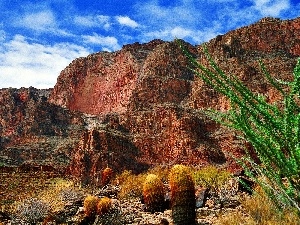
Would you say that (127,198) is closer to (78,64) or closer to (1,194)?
(1,194)

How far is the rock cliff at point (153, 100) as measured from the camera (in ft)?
149

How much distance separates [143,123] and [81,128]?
60.1 feet

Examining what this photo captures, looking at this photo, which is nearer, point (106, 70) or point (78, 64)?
point (106, 70)

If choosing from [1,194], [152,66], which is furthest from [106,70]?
[1,194]

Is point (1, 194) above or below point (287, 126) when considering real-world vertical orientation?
below

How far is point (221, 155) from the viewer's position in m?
44.4

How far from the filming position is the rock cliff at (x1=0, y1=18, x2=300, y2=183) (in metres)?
45.5

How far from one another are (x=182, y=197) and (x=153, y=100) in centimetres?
5810

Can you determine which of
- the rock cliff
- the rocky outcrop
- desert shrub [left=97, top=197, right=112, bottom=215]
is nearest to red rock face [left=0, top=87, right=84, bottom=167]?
the rock cliff

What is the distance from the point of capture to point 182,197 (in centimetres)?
952

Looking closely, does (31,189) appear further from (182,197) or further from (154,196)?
(182,197)

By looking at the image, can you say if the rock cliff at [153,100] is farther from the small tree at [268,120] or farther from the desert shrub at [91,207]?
the small tree at [268,120]

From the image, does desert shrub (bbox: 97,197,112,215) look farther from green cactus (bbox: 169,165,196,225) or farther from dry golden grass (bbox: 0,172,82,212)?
dry golden grass (bbox: 0,172,82,212)

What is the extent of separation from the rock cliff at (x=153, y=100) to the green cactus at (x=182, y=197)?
13252 mm
